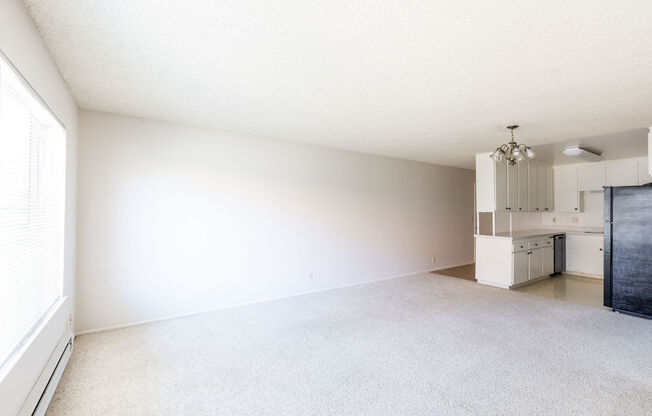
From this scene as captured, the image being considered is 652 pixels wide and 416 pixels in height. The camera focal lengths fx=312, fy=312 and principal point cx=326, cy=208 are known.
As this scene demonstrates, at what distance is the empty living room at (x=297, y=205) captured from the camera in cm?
188

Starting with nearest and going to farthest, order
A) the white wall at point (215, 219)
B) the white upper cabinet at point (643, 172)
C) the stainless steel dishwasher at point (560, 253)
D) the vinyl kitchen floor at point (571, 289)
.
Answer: the white wall at point (215, 219) → the vinyl kitchen floor at point (571, 289) → the white upper cabinet at point (643, 172) → the stainless steel dishwasher at point (560, 253)

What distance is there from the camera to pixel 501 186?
559cm

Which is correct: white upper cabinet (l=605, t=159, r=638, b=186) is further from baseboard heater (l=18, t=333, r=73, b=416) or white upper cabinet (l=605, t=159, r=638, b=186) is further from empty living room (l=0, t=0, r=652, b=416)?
baseboard heater (l=18, t=333, r=73, b=416)

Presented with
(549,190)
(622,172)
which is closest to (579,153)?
(622,172)

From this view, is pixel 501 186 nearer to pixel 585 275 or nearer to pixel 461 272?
pixel 461 272

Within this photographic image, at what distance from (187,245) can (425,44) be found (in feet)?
11.2

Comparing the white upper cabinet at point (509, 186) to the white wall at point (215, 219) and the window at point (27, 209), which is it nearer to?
the white wall at point (215, 219)

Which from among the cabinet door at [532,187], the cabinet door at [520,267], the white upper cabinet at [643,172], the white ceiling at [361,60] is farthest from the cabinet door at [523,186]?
the white ceiling at [361,60]

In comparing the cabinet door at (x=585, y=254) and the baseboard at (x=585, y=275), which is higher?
the cabinet door at (x=585, y=254)

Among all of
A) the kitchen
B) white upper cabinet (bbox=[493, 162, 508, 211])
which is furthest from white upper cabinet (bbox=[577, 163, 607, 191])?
white upper cabinet (bbox=[493, 162, 508, 211])

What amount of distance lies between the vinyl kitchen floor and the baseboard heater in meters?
5.93

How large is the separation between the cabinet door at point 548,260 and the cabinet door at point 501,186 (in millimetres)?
1319

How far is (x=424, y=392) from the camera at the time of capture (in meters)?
2.27

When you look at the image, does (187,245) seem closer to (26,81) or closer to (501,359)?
(26,81)
